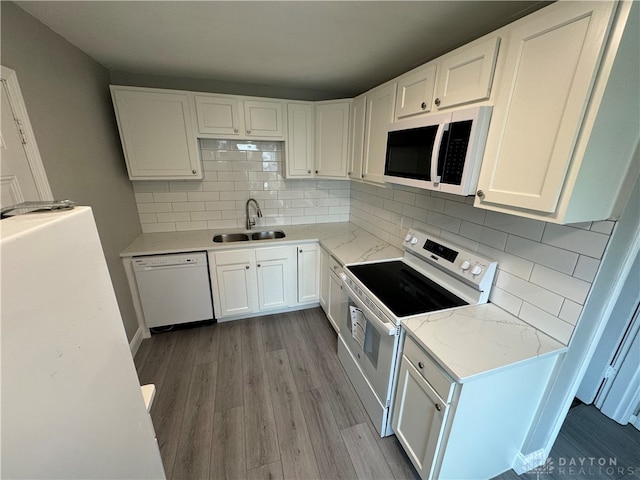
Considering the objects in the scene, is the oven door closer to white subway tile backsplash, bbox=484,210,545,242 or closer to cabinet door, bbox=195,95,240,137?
white subway tile backsplash, bbox=484,210,545,242

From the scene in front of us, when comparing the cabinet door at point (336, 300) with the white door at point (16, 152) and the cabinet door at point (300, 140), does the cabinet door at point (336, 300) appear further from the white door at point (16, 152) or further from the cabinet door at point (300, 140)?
the white door at point (16, 152)

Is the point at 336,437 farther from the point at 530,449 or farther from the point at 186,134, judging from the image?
the point at 186,134

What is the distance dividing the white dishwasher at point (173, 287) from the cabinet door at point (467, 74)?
219cm

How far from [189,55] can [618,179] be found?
2.52 m

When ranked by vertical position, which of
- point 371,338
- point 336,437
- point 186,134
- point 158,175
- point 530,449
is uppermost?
point 186,134

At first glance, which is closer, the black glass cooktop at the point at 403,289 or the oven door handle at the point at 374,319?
the oven door handle at the point at 374,319

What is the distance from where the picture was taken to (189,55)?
1905 mm

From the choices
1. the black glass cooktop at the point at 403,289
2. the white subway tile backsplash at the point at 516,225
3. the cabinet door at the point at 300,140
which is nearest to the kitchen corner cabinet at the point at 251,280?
Result: the cabinet door at the point at 300,140

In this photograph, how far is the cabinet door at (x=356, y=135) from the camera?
2273 mm

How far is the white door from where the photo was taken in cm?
123

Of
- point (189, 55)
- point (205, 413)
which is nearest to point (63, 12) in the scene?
point (189, 55)

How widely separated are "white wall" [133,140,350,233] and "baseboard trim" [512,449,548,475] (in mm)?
2570

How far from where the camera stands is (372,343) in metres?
1.66

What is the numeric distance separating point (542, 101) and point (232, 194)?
2.57m
